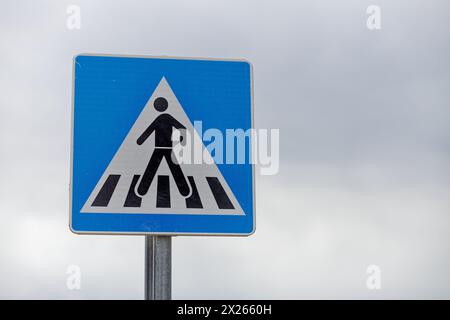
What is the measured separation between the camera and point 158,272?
4.04m

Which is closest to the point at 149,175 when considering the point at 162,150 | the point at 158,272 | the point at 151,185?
the point at 151,185

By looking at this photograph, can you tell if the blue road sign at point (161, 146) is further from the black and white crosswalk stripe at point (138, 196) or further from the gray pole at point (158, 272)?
the gray pole at point (158, 272)

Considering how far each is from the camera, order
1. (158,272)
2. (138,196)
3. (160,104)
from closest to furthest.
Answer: (158,272) < (138,196) < (160,104)

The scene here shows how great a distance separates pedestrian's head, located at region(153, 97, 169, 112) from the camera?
4355 mm

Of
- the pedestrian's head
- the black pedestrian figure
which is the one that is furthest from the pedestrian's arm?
the pedestrian's head

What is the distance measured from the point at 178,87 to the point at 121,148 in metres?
0.49

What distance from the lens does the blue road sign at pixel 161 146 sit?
4.24 m

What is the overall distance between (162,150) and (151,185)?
0.21 meters

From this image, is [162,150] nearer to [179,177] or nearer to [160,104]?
[179,177]
